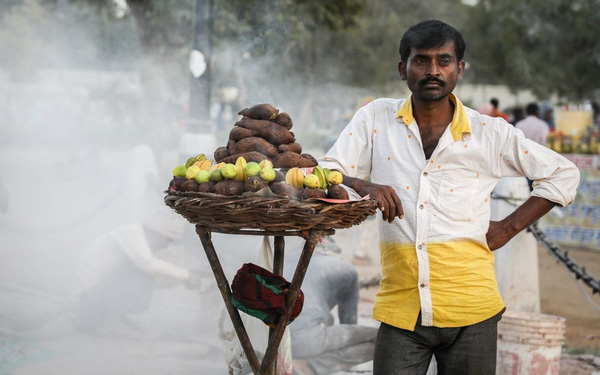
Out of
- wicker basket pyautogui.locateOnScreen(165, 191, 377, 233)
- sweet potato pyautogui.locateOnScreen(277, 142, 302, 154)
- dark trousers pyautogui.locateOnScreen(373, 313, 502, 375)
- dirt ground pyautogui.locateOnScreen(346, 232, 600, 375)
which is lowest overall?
dirt ground pyautogui.locateOnScreen(346, 232, 600, 375)

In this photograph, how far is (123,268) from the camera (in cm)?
490

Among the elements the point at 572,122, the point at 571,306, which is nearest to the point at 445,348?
the point at 571,306

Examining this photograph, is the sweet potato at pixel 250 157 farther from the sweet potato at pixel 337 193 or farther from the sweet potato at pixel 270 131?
the sweet potato at pixel 337 193

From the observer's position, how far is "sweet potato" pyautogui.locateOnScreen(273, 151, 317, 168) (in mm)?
2316

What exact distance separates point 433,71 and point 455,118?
203mm

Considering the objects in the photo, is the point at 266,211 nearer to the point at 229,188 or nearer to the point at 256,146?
the point at 229,188

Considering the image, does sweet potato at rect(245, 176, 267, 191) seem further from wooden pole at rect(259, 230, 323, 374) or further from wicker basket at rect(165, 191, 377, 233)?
wooden pole at rect(259, 230, 323, 374)

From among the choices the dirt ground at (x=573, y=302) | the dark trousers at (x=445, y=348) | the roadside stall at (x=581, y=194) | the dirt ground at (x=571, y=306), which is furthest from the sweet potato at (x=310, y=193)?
the roadside stall at (x=581, y=194)

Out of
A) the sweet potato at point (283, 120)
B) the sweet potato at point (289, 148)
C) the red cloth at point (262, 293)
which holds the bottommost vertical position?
the red cloth at point (262, 293)

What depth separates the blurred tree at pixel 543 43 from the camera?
29.2 m

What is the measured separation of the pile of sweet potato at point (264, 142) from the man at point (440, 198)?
16 cm

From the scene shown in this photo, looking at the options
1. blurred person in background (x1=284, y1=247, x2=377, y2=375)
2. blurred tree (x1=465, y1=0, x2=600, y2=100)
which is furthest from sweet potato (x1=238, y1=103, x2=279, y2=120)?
blurred tree (x1=465, y1=0, x2=600, y2=100)

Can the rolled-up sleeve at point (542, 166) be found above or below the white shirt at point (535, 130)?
below

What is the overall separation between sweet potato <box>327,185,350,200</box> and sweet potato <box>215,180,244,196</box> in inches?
11.0
